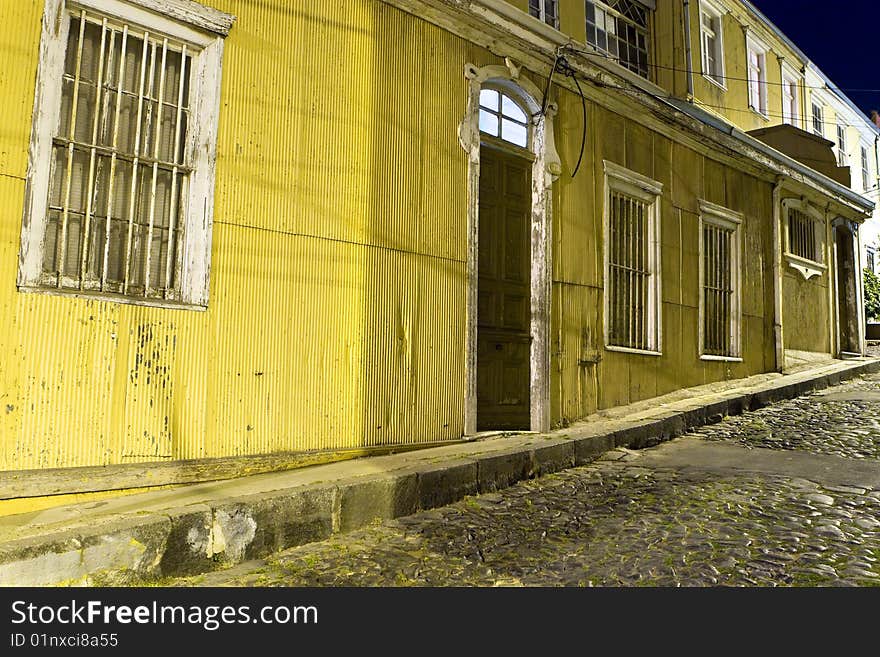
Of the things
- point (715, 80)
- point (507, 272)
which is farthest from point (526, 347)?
point (715, 80)

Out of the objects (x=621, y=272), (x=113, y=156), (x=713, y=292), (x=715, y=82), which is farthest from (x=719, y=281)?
(x=113, y=156)

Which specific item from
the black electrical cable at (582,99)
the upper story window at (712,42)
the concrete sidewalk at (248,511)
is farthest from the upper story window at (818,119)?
the concrete sidewalk at (248,511)

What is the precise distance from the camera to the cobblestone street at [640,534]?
3406mm

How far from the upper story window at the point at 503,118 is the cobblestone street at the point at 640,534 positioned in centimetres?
369

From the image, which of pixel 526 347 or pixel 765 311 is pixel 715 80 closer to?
pixel 765 311

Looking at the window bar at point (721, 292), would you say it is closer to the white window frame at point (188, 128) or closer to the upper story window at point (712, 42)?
the upper story window at point (712, 42)

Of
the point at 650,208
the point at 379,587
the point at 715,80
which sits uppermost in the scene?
the point at 715,80

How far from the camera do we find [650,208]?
30.0 ft

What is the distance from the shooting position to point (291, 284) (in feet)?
16.9

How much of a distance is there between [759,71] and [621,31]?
6.15 meters

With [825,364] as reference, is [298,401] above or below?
below

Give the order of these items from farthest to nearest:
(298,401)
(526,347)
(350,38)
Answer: (526,347) < (350,38) < (298,401)

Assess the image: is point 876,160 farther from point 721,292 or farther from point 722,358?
point 722,358

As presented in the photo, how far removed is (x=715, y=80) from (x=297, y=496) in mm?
11695
